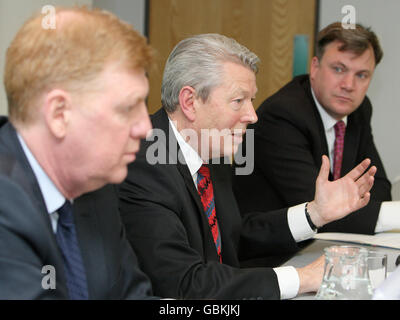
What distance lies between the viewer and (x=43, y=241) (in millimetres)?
1022

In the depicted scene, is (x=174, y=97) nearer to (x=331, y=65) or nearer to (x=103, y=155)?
(x=103, y=155)

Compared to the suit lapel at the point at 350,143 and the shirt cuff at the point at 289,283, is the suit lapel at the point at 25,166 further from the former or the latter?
the suit lapel at the point at 350,143

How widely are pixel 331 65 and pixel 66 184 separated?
1.76 metres

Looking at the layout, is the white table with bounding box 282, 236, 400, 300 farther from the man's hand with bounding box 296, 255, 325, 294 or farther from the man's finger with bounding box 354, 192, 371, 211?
the man's hand with bounding box 296, 255, 325, 294

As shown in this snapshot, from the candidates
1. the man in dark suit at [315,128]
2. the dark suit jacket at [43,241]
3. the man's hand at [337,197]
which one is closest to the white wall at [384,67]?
the man in dark suit at [315,128]

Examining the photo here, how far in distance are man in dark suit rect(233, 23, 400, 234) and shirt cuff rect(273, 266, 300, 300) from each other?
0.87 meters

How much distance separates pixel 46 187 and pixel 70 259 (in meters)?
0.17

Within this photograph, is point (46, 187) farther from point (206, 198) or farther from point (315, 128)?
point (315, 128)

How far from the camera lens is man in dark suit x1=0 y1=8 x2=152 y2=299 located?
98cm

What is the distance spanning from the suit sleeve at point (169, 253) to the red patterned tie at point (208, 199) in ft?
0.70

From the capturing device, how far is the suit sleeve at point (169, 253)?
1418 mm

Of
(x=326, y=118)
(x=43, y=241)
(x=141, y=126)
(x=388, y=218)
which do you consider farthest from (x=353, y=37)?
(x=43, y=241)

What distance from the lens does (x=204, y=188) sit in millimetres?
1807
